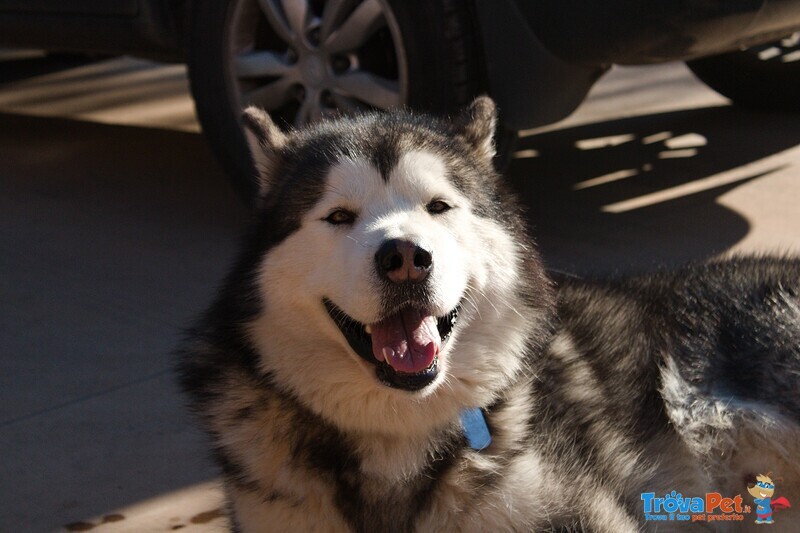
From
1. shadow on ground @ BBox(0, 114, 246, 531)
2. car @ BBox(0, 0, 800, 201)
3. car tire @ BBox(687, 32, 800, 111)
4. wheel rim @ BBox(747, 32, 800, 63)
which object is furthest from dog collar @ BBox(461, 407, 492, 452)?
wheel rim @ BBox(747, 32, 800, 63)

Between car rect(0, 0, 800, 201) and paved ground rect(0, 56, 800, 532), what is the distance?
2.48 ft

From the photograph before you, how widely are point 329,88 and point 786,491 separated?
2.75m

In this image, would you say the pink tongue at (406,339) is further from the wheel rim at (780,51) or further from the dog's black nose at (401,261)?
the wheel rim at (780,51)

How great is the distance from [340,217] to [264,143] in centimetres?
49

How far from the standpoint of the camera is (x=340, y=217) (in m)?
2.92

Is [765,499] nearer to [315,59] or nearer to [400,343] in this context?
[400,343]

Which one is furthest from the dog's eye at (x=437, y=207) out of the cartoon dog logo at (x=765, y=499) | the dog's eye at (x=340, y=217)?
the cartoon dog logo at (x=765, y=499)

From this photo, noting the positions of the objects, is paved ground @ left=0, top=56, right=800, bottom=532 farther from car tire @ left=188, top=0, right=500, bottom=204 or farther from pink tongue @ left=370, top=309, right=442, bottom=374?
pink tongue @ left=370, top=309, right=442, bottom=374

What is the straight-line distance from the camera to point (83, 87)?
9.26 metres

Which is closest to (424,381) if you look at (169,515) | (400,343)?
(400,343)

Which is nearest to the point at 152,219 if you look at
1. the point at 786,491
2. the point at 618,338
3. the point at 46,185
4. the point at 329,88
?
the point at 46,185

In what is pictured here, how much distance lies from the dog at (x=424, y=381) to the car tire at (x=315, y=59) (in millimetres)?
1422

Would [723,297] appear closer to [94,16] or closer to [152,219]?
[152,219]

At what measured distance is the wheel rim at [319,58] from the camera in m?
4.93
